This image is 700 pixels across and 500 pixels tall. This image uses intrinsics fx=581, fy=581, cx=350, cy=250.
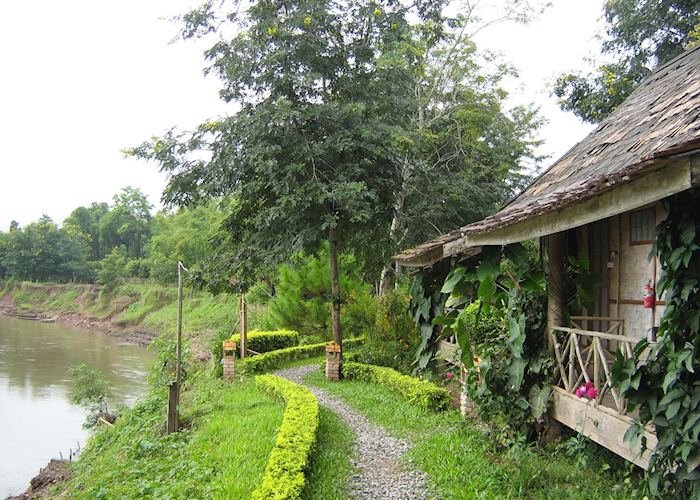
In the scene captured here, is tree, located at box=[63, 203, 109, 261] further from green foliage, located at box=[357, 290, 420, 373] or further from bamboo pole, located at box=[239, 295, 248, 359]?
green foliage, located at box=[357, 290, 420, 373]

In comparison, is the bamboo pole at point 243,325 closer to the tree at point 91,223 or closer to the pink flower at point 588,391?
the pink flower at point 588,391

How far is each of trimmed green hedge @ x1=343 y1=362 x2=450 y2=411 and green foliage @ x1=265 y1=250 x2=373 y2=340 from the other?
4.47m

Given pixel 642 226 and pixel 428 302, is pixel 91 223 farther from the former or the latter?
pixel 642 226

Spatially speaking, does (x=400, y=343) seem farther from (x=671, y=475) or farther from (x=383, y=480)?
(x=671, y=475)

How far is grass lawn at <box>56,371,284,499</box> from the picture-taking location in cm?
655

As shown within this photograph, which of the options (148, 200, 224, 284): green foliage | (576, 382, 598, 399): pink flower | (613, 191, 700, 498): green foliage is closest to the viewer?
(613, 191, 700, 498): green foliage

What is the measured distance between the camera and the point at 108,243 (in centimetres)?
6731

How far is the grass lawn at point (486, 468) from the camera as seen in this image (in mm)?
5340

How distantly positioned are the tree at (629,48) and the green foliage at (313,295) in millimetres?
7731

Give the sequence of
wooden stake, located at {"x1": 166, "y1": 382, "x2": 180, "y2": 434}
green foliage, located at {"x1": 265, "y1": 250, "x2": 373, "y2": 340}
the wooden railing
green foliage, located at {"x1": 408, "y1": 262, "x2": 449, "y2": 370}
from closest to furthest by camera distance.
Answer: the wooden railing, green foliage, located at {"x1": 408, "y1": 262, "x2": 449, "y2": 370}, wooden stake, located at {"x1": 166, "y1": 382, "x2": 180, "y2": 434}, green foliage, located at {"x1": 265, "y1": 250, "x2": 373, "y2": 340}

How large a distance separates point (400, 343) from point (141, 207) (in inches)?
2500

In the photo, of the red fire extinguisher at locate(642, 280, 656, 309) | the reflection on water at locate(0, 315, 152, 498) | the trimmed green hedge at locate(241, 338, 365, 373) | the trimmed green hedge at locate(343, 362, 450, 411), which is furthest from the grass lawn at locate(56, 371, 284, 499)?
the red fire extinguisher at locate(642, 280, 656, 309)

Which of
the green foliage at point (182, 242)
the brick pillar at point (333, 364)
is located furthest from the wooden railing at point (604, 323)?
the green foliage at point (182, 242)

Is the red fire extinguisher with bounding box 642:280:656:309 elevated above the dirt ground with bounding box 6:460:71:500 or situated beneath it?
elevated above
